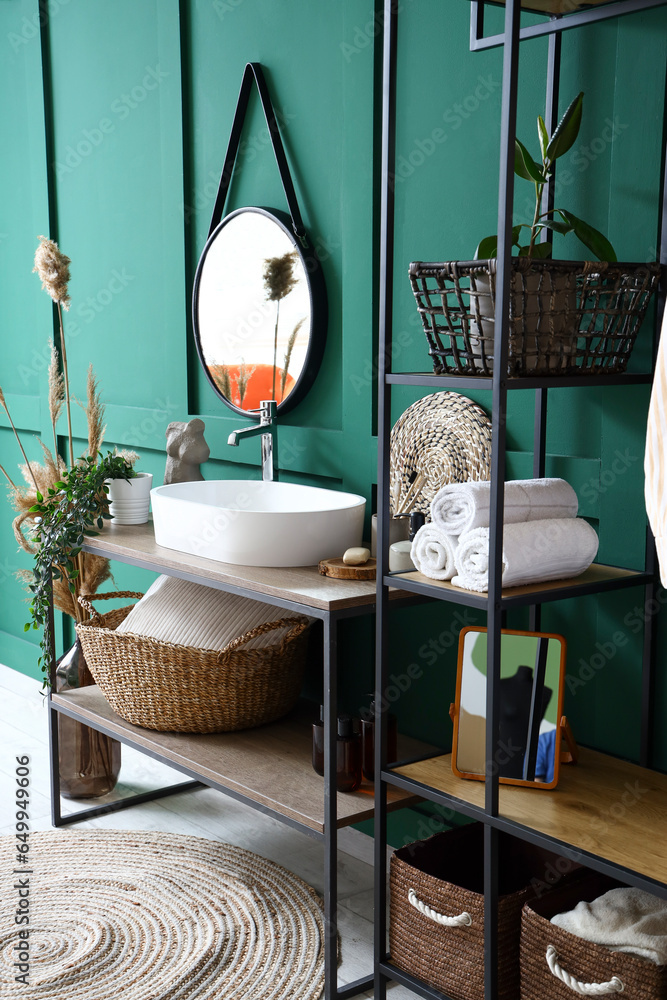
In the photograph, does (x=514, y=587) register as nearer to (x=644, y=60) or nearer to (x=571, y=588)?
(x=571, y=588)

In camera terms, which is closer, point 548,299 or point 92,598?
point 548,299

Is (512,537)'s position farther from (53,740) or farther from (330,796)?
(53,740)

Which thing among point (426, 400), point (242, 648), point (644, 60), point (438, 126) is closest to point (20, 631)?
point (242, 648)

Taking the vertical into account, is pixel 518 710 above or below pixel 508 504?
below

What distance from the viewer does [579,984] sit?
4.99ft

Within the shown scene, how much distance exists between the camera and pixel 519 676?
1778mm

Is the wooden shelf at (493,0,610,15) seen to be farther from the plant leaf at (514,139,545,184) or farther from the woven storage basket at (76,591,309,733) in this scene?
the woven storage basket at (76,591,309,733)

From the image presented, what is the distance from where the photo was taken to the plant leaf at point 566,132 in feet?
5.39

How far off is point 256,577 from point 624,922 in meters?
0.89

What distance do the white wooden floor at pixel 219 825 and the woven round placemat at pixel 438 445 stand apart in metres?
0.90

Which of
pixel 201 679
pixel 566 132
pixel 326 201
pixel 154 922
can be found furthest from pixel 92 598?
pixel 566 132

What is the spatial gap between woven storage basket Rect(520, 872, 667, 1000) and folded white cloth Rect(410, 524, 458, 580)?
21.8 inches

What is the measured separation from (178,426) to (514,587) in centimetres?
130

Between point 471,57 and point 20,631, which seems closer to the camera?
point 471,57
